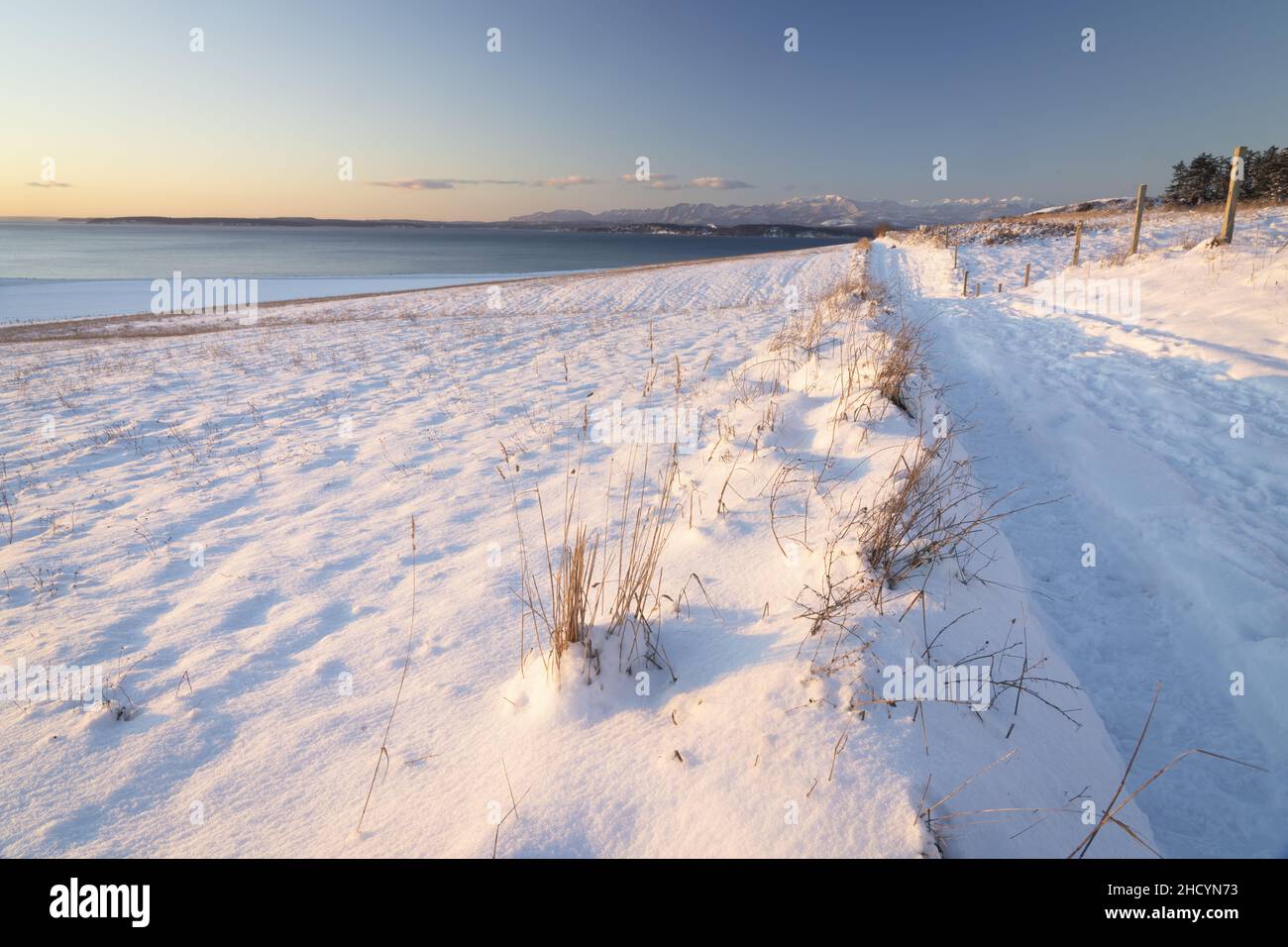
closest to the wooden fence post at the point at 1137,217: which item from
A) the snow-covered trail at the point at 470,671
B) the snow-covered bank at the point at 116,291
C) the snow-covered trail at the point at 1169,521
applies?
the snow-covered trail at the point at 1169,521

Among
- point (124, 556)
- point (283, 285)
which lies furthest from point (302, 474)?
point (283, 285)

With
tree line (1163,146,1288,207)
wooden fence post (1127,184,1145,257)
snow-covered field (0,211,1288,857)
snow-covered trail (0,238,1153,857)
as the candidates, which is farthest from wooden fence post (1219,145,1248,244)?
tree line (1163,146,1288,207)

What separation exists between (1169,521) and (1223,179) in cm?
5291

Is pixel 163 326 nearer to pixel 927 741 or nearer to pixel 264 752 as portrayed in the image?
pixel 264 752

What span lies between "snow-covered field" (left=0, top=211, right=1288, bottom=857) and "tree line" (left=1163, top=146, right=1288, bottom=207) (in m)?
36.5

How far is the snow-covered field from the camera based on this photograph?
1.88 m

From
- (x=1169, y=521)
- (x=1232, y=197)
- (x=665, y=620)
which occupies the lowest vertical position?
(x=665, y=620)

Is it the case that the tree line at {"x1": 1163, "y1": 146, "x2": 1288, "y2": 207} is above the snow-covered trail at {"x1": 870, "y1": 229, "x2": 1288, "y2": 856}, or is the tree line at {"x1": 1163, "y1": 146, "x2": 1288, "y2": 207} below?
above

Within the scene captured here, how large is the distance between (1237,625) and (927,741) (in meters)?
2.58

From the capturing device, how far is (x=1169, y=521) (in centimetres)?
402

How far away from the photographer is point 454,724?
2.28 meters

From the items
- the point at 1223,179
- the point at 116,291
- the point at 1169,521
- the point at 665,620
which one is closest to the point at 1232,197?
the point at 1169,521

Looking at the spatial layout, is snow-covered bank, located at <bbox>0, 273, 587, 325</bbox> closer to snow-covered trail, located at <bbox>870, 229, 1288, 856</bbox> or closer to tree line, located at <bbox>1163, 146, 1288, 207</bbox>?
snow-covered trail, located at <bbox>870, 229, 1288, 856</bbox>

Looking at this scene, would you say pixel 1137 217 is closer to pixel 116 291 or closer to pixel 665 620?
pixel 665 620
